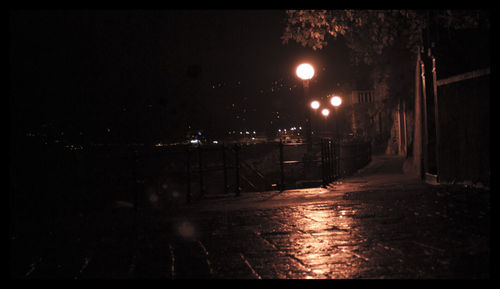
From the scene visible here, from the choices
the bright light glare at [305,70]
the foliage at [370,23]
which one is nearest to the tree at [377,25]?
the foliage at [370,23]

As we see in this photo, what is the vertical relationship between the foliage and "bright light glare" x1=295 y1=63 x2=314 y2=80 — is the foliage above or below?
above

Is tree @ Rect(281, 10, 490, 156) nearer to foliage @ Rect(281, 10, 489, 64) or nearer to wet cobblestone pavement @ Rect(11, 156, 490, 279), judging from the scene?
foliage @ Rect(281, 10, 489, 64)

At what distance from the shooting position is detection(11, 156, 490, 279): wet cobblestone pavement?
3500mm

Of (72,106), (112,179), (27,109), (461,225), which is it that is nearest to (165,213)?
(112,179)

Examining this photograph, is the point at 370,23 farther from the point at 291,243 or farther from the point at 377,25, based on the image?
the point at 291,243

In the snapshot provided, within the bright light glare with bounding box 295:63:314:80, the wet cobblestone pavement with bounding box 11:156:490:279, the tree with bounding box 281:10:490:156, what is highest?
the tree with bounding box 281:10:490:156

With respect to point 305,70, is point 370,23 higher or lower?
higher

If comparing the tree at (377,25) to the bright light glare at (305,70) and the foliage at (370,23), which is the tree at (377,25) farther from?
the bright light glare at (305,70)

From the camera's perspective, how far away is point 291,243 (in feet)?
14.4

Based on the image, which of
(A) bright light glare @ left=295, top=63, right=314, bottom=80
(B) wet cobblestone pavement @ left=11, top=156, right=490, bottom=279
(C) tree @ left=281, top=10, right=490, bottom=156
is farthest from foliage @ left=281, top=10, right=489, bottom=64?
(B) wet cobblestone pavement @ left=11, top=156, right=490, bottom=279

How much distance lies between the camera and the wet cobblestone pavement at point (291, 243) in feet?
11.5

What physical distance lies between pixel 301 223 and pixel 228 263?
1849 millimetres

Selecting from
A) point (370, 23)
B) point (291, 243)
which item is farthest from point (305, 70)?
point (291, 243)

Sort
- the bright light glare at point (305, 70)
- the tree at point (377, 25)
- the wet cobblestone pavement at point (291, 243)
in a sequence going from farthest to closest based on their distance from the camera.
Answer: the bright light glare at point (305, 70) < the tree at point (377, 25) < the wet cobblestone pavement at point (291, 243)
